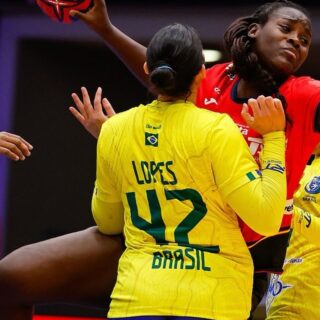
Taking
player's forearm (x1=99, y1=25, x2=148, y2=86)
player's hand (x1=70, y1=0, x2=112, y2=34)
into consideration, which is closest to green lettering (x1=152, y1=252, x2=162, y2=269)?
player's forearm (x1=99, y1=25, x2=148, y2=86)

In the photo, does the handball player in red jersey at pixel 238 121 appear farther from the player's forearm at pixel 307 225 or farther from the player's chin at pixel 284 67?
the player's forearm at pixel 307 225

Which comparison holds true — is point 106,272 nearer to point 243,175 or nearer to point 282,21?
point 243,175

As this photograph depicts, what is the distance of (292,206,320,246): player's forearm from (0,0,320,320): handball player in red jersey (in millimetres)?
137

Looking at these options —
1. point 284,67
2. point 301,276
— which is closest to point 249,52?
point 284,67

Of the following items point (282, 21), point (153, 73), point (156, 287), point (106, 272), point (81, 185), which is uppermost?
point (282, 21)

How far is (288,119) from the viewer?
2273mm

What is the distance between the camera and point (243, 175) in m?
1.96

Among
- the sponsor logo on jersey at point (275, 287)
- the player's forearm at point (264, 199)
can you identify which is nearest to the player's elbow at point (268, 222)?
the player's forearm at point (264, 199)

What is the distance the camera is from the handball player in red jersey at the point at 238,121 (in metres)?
2.29

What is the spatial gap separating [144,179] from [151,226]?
4.8 inches

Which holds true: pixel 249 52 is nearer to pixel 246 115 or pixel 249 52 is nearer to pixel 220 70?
pixel 220 70

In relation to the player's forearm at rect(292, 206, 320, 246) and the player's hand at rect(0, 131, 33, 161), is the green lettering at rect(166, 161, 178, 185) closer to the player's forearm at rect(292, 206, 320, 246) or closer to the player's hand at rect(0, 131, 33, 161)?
the player's hand at rect(0, 131, 33, 161)

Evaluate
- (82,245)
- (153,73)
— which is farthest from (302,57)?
(82,245)

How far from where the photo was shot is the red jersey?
2266 millimetres
